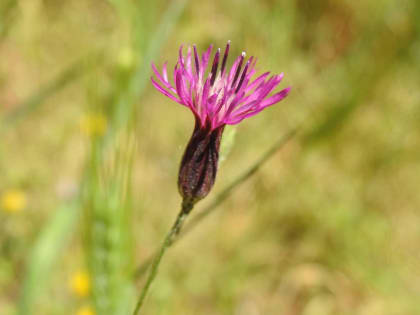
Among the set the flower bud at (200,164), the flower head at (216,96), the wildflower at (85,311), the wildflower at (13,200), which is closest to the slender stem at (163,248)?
the flower bud at (200,164)

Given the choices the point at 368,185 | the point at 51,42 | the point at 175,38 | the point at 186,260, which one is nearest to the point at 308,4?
the point at 175,38

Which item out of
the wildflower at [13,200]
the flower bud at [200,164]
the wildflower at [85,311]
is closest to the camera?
the flower bud at [200,164]

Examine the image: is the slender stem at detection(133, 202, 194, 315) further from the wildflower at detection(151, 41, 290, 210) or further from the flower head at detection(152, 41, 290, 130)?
the flower head at detection(152, 41, 290, 130)

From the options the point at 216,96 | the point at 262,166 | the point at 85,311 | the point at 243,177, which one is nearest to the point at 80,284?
the point at 85,311

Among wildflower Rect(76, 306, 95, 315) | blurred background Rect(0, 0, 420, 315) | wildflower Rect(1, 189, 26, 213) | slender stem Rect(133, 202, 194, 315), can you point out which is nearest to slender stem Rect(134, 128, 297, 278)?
slender stem Rect(133, 202, 194, 315)

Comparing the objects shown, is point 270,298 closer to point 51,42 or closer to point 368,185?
point 368,185

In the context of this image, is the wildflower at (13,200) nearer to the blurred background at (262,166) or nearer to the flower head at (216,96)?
the blurred background at (262,166)
